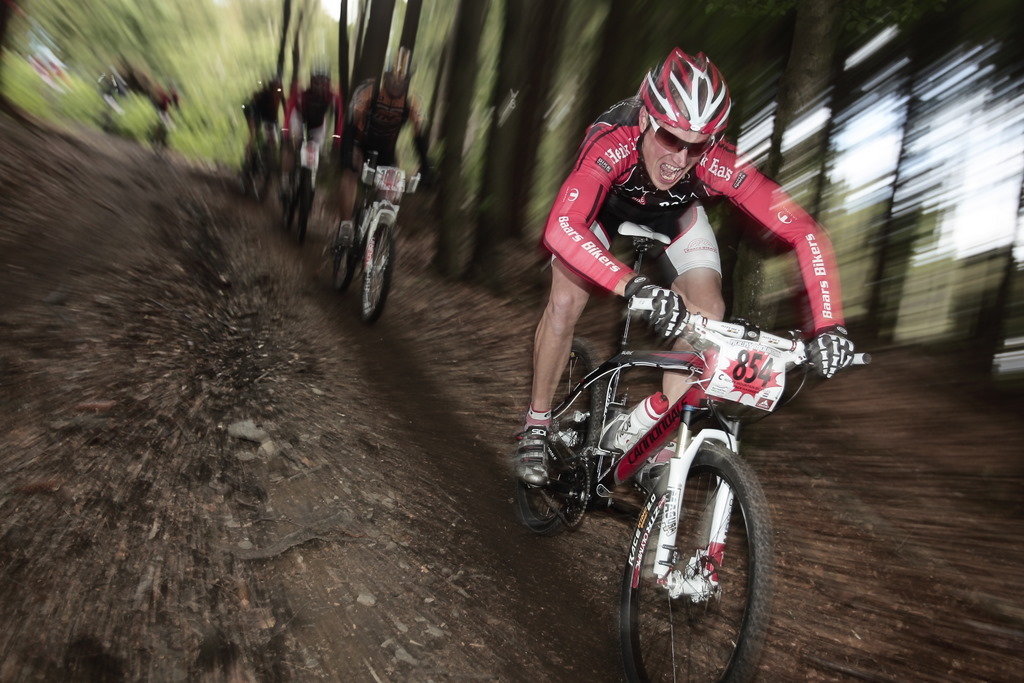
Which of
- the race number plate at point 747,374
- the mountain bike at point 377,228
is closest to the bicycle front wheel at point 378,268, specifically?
the mountain bike at point 377,228

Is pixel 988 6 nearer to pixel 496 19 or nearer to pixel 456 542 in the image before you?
pixel 456 542

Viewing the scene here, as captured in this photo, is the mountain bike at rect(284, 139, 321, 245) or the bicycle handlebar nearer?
the bicycle handlebar

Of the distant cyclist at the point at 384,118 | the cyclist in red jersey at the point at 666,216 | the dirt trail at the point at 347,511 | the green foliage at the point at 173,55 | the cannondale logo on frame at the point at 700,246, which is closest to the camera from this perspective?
the dirt trail at the point at 347,511

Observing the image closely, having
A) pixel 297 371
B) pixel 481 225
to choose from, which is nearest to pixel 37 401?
pixel 297 371

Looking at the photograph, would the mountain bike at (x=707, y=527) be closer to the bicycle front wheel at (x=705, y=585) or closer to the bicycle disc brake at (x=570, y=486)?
the bicycle front wheel at (x=705, y=585)

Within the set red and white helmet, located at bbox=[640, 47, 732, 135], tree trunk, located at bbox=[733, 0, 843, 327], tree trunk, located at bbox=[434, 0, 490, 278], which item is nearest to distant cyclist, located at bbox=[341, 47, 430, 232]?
tree trunk, located at bbox=[434, 0, 490, 278]

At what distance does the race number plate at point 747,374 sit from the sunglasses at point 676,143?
1.04 metres

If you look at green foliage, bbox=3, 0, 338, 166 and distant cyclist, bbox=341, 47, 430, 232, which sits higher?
green foliage, bbox=3, 0, 338, 166

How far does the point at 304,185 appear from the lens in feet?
33.1

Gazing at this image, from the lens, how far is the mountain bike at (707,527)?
86.0 inches

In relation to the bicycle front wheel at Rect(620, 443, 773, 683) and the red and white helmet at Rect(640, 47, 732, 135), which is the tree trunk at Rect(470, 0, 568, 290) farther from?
the bicycle front wheel at Rect(620, 443, 773, 683)

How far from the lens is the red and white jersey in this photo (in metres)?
2.84

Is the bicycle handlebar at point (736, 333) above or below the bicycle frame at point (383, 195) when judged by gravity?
below

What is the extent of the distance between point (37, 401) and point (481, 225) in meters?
6.76
